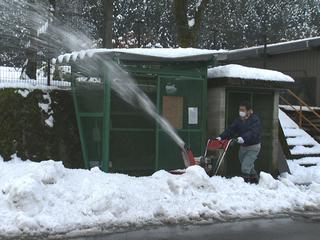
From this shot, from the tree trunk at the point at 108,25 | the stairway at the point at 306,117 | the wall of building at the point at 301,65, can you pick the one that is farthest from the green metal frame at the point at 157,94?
the wall of building at the point at 301,65

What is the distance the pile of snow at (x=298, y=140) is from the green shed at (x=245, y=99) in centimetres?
184

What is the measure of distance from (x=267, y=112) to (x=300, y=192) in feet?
9.76

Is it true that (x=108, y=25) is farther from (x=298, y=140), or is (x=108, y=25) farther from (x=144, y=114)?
(x=298, y=140)

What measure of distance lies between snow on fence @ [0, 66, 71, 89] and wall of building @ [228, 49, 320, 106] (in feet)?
36.7

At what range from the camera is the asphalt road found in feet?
24.4

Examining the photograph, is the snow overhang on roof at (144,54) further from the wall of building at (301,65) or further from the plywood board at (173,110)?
the wall of building at (301,65)

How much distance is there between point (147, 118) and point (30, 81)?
3334 millimetres

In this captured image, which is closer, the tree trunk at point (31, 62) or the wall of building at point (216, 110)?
the wall of building at point (216, 110)

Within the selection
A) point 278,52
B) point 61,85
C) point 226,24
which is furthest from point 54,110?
point 226,24

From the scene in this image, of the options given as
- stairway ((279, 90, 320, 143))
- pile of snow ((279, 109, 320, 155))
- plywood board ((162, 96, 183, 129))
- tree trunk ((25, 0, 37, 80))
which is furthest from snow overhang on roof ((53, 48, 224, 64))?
stairway ((279, 90, 320, 143))

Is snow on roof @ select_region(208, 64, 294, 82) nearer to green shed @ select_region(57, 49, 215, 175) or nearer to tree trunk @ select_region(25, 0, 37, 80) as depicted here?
green shed @ select_region(57, 49, 215, 175)

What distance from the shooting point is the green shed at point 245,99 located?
12.1 meters

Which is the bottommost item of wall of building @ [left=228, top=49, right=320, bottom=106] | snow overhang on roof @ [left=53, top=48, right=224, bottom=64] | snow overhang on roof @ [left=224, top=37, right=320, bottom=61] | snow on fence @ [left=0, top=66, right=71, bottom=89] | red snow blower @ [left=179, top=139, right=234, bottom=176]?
red snow blower @ [left=179, top=139, right=234, bottom=176]

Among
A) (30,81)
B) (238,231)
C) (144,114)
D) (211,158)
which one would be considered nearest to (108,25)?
(30,81)
